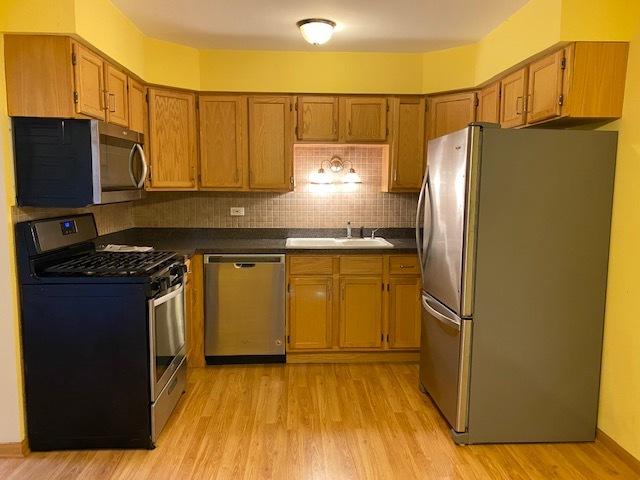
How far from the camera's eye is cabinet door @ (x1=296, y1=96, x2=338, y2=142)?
369 centimetres

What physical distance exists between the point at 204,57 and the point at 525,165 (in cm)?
246

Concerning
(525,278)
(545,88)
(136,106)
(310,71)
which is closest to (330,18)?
(310,71)

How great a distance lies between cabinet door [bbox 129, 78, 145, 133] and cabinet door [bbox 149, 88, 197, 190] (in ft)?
0.26

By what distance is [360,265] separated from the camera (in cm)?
358

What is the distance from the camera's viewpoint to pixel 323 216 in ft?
13.5

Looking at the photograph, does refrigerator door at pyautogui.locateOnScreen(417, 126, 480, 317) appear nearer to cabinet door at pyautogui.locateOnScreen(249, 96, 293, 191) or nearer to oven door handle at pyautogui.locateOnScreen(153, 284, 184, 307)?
cabinet door at pyautogui.locateOnScreen(249, 96, 293, 191)

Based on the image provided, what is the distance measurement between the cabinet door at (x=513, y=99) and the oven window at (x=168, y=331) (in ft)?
7.63

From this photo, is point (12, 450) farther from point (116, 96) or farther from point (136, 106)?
point (136, 106)

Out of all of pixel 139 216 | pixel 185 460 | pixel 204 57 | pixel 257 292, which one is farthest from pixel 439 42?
pixel 185 460

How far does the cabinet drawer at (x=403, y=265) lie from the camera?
3.59 m

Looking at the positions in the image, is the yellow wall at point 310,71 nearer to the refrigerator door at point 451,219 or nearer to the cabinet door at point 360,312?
the refrigerator door at point 451,219

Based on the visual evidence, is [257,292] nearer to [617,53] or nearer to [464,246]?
[464,246]

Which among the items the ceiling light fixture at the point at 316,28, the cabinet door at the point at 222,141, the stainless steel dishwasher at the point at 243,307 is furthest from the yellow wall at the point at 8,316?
the ceiling light fixture at the point at 316,28

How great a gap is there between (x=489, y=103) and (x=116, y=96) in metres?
2.45
